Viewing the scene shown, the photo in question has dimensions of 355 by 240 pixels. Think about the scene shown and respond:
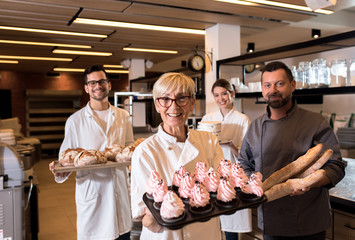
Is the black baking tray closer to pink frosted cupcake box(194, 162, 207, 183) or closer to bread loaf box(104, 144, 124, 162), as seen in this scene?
pink frosted cupcake box(194, 162, 207, 183)

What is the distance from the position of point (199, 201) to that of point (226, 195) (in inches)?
4.8

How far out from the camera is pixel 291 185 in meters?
1.45

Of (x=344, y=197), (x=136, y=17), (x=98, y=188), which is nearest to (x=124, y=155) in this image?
(x=98, y=188)

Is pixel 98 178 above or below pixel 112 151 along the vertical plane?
below

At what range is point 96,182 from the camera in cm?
254

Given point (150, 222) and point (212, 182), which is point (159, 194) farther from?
point (212, 182)

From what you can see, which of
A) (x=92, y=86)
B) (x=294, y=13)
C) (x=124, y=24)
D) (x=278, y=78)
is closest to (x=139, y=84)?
(x=124, y=24)

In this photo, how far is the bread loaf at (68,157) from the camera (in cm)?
229

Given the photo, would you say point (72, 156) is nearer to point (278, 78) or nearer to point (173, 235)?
point (173, 235)

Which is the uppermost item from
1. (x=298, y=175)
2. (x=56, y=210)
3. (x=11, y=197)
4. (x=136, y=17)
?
(x=136, y=17)

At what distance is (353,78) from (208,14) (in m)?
2.13

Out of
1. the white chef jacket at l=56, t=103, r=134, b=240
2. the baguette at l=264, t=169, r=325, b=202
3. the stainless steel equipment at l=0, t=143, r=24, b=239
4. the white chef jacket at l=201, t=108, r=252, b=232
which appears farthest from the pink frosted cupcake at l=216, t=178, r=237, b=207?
the stainless steel equipment at l=0, t=143, r=24, b=239

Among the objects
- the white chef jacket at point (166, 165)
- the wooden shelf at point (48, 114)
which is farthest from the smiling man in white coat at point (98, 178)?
the wooden shelf at point (48, 114)

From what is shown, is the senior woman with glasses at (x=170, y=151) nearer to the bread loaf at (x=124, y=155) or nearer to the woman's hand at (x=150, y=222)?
the woman's hand at (x=150, y=222)
